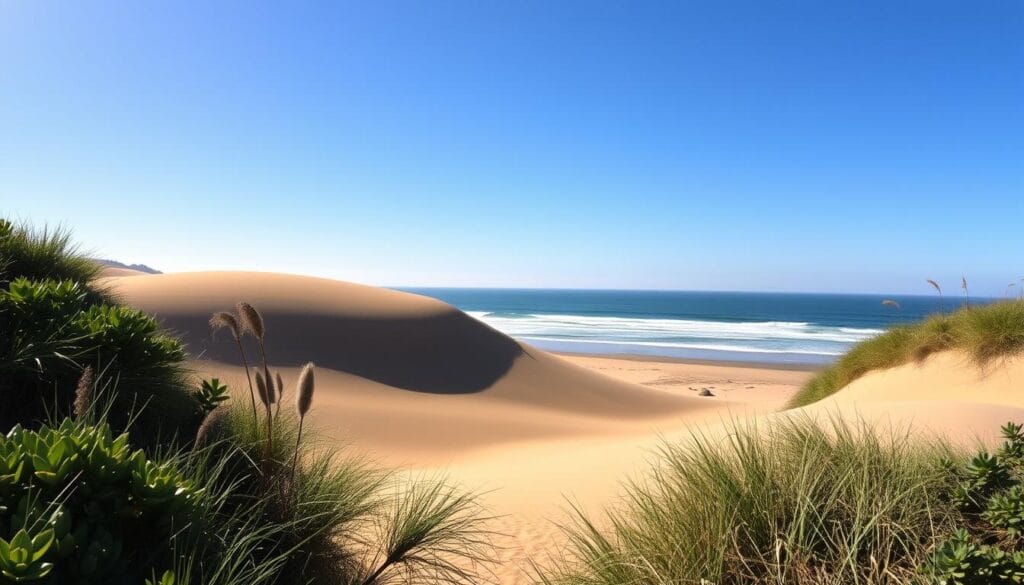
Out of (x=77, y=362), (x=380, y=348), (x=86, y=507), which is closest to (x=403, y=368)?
(x=380, y=348)

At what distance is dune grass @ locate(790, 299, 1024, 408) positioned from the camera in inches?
369

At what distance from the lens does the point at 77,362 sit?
313 cm

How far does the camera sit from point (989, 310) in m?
9.70

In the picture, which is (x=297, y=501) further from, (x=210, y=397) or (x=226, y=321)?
(x=210, y=397)

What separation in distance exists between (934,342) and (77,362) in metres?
12.8

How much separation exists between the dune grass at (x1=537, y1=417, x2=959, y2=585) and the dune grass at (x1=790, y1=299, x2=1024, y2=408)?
856cm

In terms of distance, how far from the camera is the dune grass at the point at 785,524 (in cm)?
232

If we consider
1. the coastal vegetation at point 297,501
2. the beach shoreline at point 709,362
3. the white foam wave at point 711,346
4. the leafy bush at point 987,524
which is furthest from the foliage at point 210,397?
the white foam wave at point 711,346

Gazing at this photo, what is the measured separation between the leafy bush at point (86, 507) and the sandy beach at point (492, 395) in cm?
266

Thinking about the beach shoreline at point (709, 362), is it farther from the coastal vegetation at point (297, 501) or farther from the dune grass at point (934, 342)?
the coastal vegetation at point (297, 501)

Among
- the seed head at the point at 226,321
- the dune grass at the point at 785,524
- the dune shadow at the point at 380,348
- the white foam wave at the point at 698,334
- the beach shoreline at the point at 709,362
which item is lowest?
the beach shoreline at the point at 709,362

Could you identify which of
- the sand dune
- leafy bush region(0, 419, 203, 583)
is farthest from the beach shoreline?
leafy bush region(0, 419, 203, 583)

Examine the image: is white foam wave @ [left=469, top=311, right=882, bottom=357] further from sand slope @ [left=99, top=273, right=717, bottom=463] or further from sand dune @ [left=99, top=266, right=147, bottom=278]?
sand dune @ [left=99, top=266, right=147, bottom=278]

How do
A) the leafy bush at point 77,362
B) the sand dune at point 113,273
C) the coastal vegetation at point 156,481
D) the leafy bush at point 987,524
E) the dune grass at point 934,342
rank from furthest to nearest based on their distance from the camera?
the dune grass at point 934,342 < the sand dune at point 113,273 < the leafy bush at point 77,362 < the leafy bush at point 987,524 < the coastal vegetation at point 156,481
